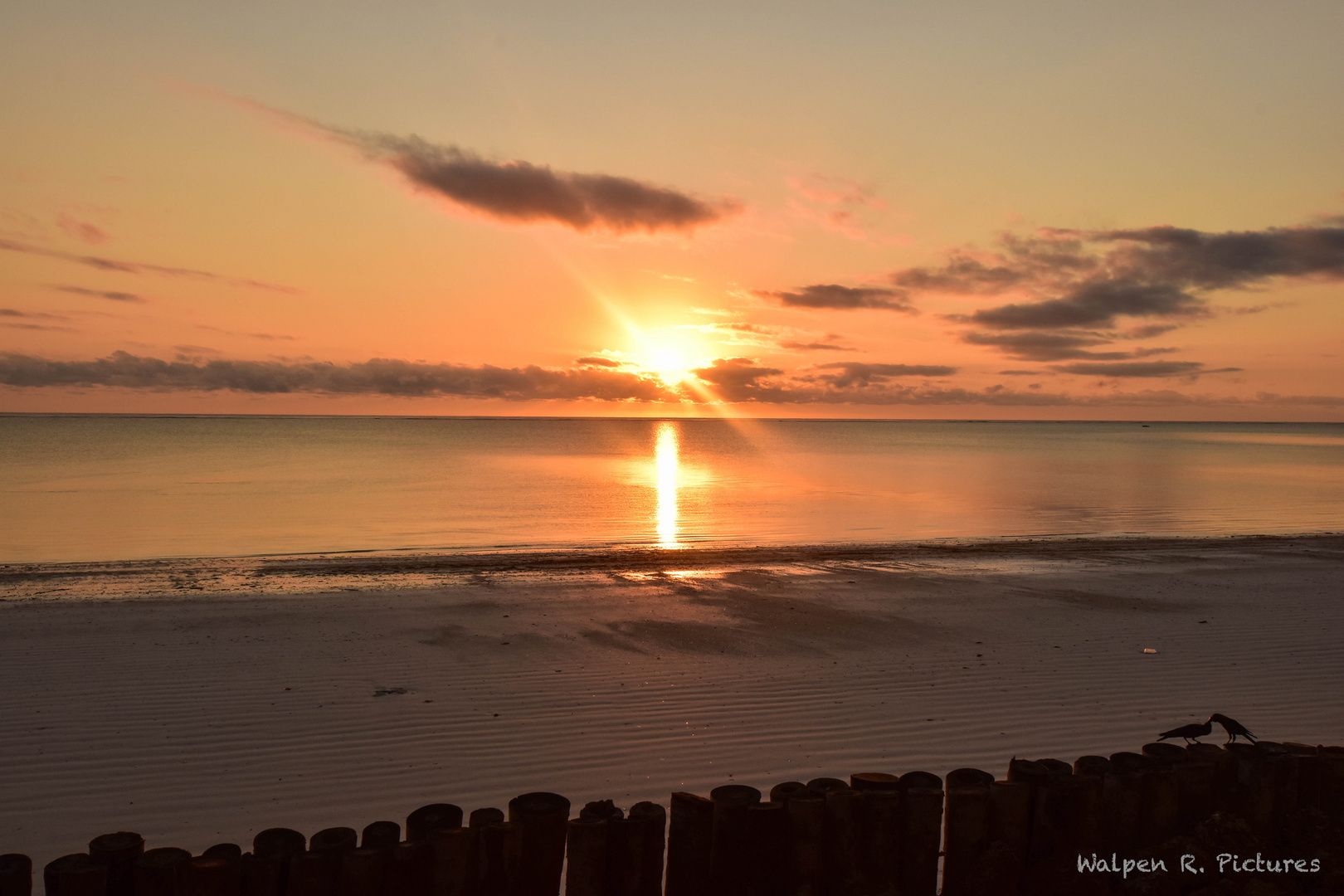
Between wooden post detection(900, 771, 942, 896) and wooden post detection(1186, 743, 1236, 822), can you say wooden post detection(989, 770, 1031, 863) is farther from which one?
wooden post detection(1186, 743, 1236, 822)

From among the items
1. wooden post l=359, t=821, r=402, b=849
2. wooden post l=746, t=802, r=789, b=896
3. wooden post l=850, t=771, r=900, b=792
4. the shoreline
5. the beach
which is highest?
wooden post l=850, t=771, r=900, b=792

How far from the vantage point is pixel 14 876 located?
293 centimetres

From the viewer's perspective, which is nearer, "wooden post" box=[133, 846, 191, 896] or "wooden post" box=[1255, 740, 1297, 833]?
"wooden post" box=[133, 846, 191, 896]

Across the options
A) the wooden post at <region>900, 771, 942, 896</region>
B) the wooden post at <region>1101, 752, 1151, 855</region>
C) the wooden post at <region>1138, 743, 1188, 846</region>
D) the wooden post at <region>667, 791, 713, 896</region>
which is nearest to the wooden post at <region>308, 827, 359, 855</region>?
the wooden post at <region>667, 791, 713, 896</region>

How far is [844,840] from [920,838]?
0.36m

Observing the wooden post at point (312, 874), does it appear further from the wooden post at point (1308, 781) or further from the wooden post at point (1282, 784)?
the wooden post at point (1308, 781)

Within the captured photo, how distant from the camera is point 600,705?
26.6 ft

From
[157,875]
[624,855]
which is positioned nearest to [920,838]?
[624,855]

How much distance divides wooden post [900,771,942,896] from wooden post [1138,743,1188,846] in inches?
40.7

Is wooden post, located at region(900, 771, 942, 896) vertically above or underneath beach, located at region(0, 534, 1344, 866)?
above

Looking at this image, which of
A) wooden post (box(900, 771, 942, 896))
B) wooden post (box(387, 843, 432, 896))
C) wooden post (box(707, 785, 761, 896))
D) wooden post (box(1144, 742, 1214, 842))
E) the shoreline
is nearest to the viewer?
wooden post (box(387, 843, 432, 896))

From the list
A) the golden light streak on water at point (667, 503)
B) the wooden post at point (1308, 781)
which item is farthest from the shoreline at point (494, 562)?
the wooden post at point (1308, 781)

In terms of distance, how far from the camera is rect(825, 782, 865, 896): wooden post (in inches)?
139

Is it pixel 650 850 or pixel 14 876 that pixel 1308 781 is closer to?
pixel 650 850
